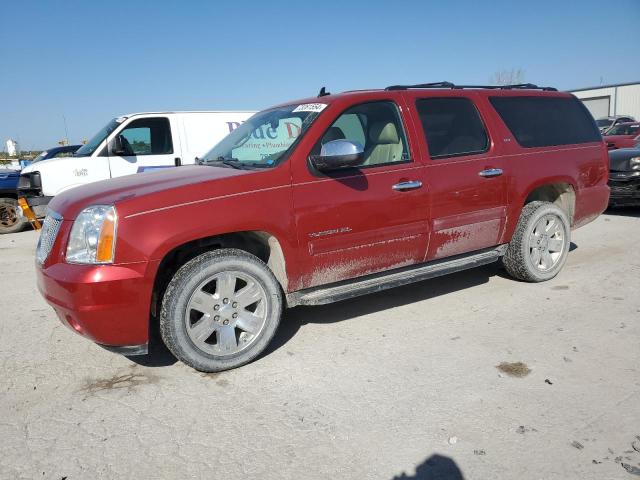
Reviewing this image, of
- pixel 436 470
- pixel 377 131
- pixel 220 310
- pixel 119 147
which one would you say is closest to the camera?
pixel 436 470

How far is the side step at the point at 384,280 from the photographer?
3.54 metres

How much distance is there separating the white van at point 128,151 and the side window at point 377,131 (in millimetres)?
5502

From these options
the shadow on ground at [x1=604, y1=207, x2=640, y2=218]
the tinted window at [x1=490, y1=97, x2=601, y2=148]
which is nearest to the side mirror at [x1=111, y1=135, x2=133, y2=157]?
the tinted window at [x1=490, y1=97, x2=601, y2=148]

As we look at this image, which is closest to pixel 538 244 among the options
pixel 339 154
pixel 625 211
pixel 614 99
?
pixel 339 154

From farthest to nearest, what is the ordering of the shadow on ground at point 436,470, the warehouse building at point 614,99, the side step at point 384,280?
the warehouse building at point 614,99 → the side step at point 384,280 → the shadow on ground at point 436,470

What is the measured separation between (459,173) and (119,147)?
20.9 ft

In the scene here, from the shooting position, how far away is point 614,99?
41.6 meters

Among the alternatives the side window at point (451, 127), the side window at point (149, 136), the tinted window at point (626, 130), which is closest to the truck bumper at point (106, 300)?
the side window at point (451, 127)

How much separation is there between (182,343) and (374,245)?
1.58 metres

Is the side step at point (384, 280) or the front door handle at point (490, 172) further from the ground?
the front door handle at point (490, 172)

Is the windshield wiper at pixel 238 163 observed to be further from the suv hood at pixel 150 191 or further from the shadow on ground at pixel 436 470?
the shadow on ground at pixel 436 470

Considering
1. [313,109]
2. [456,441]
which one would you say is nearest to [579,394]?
[456,441]

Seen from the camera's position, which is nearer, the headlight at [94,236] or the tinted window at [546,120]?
the headlight at [94,236]

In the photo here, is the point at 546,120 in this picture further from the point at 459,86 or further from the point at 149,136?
the point at 149,136
